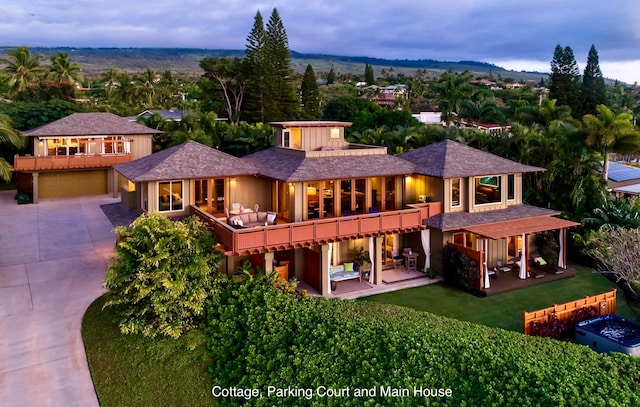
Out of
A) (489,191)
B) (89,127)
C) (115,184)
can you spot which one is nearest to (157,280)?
(489,191)

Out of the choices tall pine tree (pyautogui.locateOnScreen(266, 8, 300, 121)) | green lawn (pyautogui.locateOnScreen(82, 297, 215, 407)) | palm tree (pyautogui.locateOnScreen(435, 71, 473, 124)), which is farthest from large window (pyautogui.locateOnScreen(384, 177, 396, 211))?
tall pine tree (pyautogui.locateOnScreen(266, 8, 300, 121))

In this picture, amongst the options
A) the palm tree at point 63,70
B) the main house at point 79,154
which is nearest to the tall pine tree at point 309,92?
the palm tree at point 63,70

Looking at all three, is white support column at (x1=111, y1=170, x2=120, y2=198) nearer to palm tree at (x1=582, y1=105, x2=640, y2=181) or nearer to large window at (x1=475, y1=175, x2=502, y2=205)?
large window at (x1=475, y1=175, x2=502, y2=205)

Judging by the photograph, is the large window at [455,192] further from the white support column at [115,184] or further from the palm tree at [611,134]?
the white support column at [115,184]

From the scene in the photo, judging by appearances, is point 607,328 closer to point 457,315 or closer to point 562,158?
point 457,315

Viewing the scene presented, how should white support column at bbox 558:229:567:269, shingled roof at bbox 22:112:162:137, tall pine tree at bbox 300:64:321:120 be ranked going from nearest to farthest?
white support column at bbox 558:229:567:269 < shingled roof at bbox 22:112:162:137 < tall pine tree at bbox 300:64:321:120

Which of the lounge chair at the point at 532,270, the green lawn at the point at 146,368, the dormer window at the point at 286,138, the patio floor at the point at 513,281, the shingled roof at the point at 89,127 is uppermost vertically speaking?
the shingled roof at the point at 89,127
